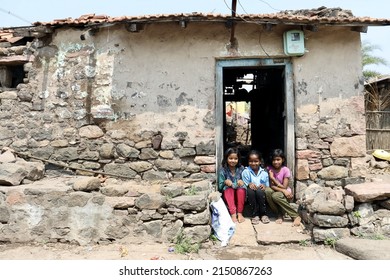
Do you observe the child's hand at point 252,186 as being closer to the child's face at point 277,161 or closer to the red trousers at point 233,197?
the red trousers at point 233,197

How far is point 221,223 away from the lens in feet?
14.2

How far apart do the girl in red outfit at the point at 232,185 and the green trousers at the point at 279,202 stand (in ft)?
1.18

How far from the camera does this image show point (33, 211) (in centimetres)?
411

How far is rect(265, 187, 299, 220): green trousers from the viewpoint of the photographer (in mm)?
4797

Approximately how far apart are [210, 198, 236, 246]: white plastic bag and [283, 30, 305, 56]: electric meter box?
2.46 meters

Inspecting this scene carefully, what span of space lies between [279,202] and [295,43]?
2330mm

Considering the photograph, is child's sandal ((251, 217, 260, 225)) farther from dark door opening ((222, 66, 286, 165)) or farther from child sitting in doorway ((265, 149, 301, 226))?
dark door opening ((222, 66, 286, 165))

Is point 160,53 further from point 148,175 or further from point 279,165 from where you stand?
point 279,165

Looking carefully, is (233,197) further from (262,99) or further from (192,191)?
(262,99)

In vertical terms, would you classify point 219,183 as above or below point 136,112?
below

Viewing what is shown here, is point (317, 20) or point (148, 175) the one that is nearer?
point (317, 20)

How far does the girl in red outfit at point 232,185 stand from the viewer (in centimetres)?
486
